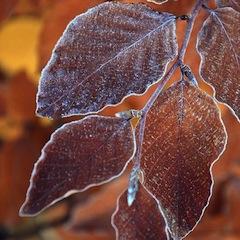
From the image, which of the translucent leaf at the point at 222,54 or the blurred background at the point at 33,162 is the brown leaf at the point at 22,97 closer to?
the blurred background at the point at 33,162

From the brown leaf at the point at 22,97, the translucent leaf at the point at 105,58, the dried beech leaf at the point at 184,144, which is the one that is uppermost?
the translucent leaf at the point at 105,58

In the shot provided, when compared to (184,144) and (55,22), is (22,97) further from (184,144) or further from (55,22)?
(184,144)

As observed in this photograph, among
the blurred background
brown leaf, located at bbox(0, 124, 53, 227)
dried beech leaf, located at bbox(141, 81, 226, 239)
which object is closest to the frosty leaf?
dried beech leaf, located at bbox(141, 81, 226, 239)

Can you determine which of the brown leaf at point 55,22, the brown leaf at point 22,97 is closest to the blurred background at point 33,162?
the brown leaf at point 22,97

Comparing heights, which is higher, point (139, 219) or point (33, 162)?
point (139, 219)

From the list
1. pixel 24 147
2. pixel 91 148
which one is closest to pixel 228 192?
pixel 24 147

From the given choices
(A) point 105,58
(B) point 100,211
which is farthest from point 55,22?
(B) point 100,211

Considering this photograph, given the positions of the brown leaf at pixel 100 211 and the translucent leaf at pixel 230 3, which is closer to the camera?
the translucent leaf at pixel 230 3
